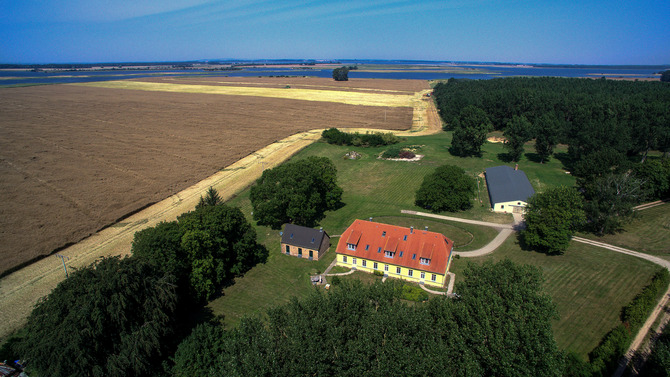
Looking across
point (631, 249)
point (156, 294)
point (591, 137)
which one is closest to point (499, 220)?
point (631, 249)

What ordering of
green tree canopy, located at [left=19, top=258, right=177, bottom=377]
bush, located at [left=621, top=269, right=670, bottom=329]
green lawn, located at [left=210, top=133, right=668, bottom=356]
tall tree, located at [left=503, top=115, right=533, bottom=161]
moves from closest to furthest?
green tree canopy, located at [left=19, top=258, right=177, bottom=377]
bush, located at [left=621, top=269, right=670, bottom=329]
green lawn, located at [left=210, top=133, right=668, bottom=356]
tall tree, located at [left=503, top=115, right=533, bottom=161]

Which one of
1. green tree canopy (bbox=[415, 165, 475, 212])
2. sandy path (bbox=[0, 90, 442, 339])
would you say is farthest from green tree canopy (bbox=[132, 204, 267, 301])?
green tree canopy (bbox=[415, 165, 475, 212])

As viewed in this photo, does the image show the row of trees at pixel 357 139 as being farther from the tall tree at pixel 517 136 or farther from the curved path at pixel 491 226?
the curved path at pixel 491 226

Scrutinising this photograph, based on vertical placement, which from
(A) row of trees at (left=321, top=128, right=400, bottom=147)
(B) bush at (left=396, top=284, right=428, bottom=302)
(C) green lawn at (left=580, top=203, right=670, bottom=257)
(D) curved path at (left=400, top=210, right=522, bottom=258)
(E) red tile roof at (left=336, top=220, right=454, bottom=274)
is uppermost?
(E) red tile roof at (left=336, top=220, right=454, bottom=274)

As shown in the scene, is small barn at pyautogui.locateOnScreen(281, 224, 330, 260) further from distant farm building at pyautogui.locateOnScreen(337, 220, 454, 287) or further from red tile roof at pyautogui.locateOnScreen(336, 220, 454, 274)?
red tile roof at pyautogui.locateOnScreen(336, 220, 454, 274)

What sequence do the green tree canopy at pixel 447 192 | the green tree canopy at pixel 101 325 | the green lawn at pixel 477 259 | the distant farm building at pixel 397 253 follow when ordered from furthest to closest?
the green tree canopy at pixel 447 192 → the distant farm building at pixel 397 253 → the green lawn at pixel 477 259 → the green tree canopy at pixel 101 325

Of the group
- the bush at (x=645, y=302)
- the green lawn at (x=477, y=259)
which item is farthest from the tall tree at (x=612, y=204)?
the bush at (x=645, y=302)

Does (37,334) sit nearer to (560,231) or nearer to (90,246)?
(90,246)
